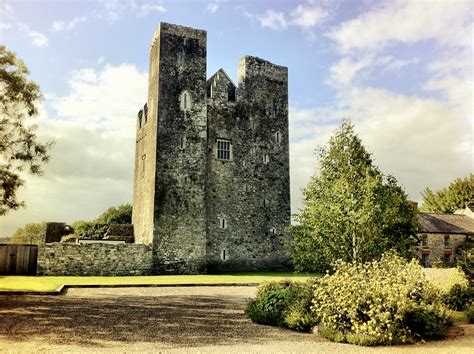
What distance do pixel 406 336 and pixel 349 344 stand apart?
5.25 ft

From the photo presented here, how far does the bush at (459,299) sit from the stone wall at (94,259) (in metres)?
21.5

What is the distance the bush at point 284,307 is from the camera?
11.7m

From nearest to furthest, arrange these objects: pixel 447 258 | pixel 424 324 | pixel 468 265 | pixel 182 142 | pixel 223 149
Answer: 1. pixel 424 324
2. pixel 468 265
3. pixel 182 142
4. pixel 223 149
5. pixel 447 258

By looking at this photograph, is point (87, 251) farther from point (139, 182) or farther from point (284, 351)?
point (284, 351)

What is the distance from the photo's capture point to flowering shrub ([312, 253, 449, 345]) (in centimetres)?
1032

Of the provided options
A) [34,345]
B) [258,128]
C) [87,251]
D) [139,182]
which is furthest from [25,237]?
[34,345]

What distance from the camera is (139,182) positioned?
123 ft

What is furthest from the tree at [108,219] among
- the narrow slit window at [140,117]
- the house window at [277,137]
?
the house window at [277,137]

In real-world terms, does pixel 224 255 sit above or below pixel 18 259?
above

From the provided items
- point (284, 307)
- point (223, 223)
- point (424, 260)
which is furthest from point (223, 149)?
point (424, 260)

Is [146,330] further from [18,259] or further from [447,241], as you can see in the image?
[447,241]

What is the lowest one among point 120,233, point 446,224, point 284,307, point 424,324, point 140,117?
point 424,324

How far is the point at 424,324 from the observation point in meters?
11.0

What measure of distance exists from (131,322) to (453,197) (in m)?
61.7
